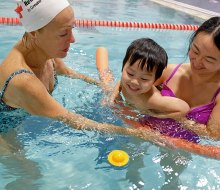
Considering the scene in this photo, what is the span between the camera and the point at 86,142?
299 centimetres

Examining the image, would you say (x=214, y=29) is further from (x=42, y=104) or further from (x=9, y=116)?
(x=9, y=116)

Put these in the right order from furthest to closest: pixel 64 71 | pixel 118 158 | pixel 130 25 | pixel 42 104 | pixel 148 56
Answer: pixel 130 25
pixel 64 71
pixel 118 158
pixel 148 56
pixel 42 104

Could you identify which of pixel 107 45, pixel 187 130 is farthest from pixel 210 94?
pixel 107 45

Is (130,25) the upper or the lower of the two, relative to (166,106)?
lower

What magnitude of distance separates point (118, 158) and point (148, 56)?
84cm

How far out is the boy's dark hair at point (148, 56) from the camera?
2532 millimetres

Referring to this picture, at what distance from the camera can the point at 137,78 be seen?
2559mm

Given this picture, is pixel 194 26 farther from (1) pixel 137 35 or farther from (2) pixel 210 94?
(2) pixel 210 94

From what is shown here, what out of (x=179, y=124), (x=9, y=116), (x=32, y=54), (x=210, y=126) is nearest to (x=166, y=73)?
(x=179, y=124)

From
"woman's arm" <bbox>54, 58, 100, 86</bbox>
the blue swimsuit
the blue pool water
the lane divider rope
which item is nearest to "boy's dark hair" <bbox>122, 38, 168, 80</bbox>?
the blue pool water

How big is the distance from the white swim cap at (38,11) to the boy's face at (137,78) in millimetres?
691

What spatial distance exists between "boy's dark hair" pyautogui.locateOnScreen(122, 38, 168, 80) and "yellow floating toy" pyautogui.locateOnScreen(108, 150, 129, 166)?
67 cm

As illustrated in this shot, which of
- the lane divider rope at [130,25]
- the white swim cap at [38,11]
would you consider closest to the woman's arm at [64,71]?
the white swim cap at [38,11]

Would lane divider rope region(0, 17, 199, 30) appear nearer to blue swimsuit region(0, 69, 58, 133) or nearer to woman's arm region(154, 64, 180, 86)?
woman's arm region(154, 64, 180, 86)
